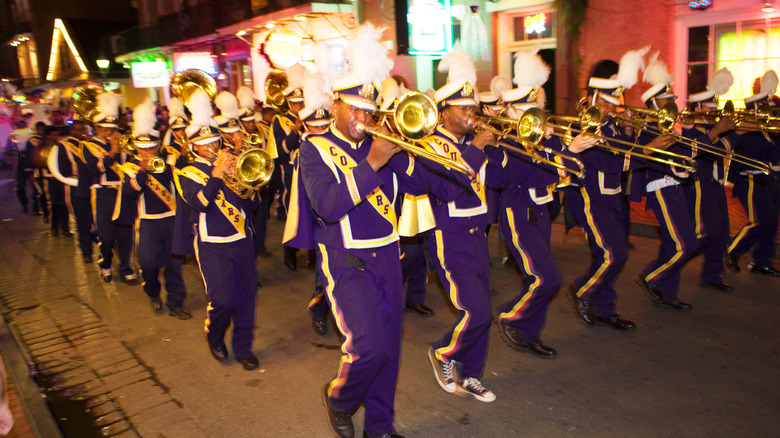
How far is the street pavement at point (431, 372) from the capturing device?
422cm

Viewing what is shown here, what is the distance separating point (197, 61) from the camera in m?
23.3

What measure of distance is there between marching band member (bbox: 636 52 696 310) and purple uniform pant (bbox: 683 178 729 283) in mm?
496

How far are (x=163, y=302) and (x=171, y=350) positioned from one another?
5.66 ft

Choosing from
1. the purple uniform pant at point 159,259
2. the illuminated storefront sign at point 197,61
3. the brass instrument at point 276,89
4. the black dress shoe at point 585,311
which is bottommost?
the black dress shoe at point 585,311

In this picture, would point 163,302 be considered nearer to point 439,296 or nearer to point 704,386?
point 439,296

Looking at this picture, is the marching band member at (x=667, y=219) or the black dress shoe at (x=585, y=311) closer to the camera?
the black dress shoe at (x=585, y=311)

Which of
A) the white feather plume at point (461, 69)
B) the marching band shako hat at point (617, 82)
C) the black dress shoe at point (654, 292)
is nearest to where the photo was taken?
the white feather plume at point (461, 69)

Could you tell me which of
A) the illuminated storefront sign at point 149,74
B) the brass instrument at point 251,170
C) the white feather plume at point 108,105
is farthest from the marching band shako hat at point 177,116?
the illuminated storefront sign at point 149,74

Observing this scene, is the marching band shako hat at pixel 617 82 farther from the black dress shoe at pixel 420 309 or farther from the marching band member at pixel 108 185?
the marching band member at pixel 108 185

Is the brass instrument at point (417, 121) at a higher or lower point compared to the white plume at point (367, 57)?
lower

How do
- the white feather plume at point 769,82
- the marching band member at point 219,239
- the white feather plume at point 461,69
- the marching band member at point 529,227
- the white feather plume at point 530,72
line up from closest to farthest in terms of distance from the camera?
1. the white feather plume at point 461,69
2. the marching band member at point 529,227
3. the marching band member at point 219,239
4. the white feather plume at point 530,72
5. the white feather plume at point 769,82

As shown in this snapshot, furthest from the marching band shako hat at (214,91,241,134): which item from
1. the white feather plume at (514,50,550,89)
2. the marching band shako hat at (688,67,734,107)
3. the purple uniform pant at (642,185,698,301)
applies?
the marching band shako hat at (688,67,734,107)

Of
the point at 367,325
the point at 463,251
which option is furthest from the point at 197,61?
the point at 367,325

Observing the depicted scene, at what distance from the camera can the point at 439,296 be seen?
7230mm
